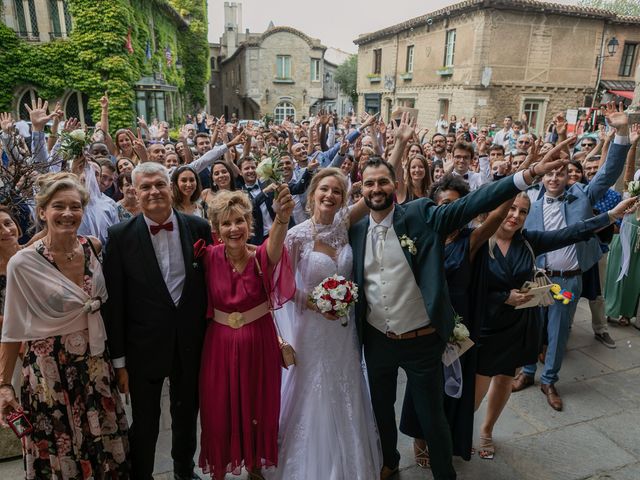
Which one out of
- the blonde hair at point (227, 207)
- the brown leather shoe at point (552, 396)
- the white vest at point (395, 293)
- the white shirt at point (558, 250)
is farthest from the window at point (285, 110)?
the white vest at point (395, 293)

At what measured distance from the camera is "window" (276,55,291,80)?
1692 inches

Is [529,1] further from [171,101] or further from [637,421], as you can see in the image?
[637,421]

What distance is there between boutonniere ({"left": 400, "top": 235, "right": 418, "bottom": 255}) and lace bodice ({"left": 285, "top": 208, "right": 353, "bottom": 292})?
0.47 m

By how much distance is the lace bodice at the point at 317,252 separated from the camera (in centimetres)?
321

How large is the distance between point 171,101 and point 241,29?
3386cm

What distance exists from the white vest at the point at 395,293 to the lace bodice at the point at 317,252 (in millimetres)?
279

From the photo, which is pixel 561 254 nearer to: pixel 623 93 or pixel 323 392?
pixel 323 392

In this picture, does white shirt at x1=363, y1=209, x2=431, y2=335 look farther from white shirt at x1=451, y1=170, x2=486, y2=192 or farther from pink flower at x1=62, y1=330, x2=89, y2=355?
white shirt at x1=451, y1=170, x2=486, y2=192

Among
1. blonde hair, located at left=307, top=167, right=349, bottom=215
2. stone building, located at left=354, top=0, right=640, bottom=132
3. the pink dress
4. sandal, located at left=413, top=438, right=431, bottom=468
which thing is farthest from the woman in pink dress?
stone building, located at left=354, top=0, right=640, bottom=132

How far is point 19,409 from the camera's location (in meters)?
2.73

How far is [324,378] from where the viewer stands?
3.24 m

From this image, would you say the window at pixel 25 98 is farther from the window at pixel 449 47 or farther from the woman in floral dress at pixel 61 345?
the window at pixel 449 47

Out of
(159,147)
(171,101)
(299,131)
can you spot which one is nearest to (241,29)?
(171,101)

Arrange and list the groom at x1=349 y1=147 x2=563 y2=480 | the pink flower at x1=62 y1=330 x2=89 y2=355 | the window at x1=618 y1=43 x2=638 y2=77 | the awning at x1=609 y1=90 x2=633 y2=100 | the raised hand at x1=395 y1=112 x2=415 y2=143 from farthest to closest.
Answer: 1. the window at x1=618 y1=43 x2=638 y2=77
2. the awning at x1=609 y1=90 x2=633 y2=100
3. the raised hand at x1=395 y1=112 x2=415 y2=143
4. the groom at x1=349 y1=147 x2=563 y2=480
5. the pink flower at x1=62 y1=330 x2=89 y2=355
